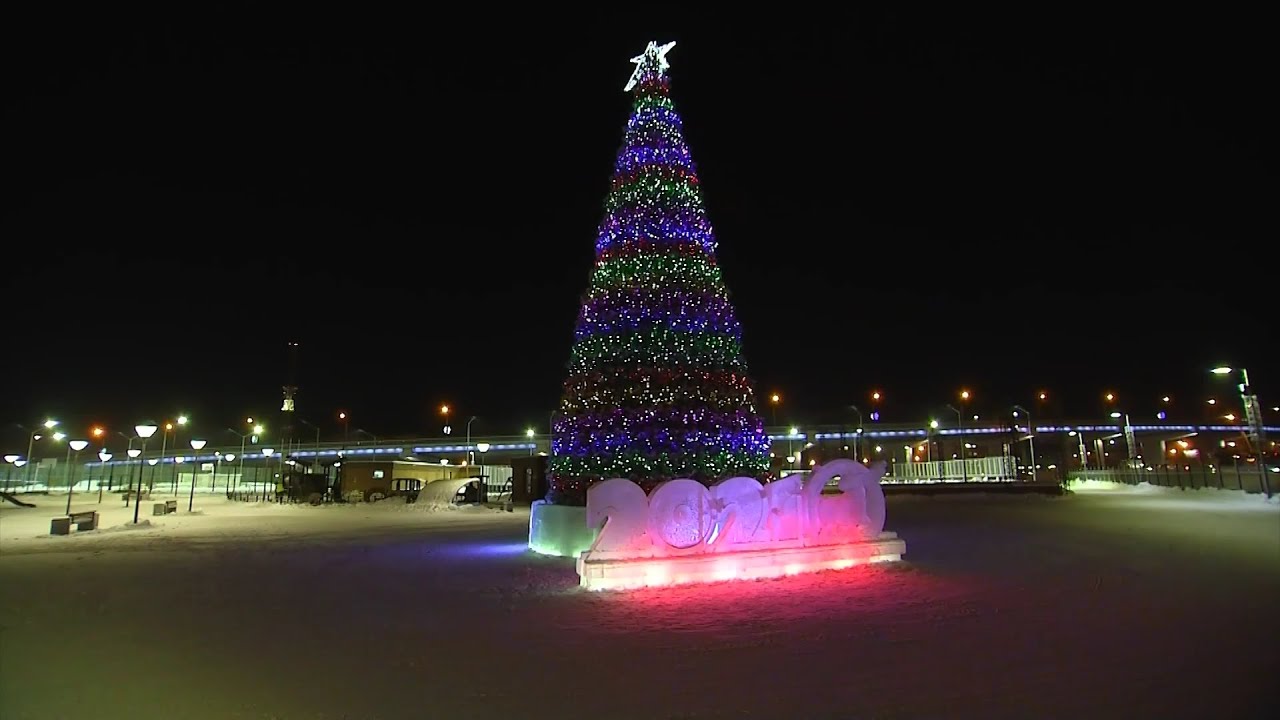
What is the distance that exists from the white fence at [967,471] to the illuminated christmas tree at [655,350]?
1772 inches

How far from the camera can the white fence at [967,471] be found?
5322cm

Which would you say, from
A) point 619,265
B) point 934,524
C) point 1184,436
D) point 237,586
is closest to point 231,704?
point 237,586

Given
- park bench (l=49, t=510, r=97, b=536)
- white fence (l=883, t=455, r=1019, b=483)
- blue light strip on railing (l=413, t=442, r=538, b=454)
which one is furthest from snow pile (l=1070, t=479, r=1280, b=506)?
blue light strip on railing (l=413, t=442, r=538, b=454)

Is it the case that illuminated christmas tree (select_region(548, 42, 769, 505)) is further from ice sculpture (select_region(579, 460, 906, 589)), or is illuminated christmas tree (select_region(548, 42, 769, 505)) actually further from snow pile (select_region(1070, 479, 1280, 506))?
snow pile (select_region(1070, 479, 1280, 506))

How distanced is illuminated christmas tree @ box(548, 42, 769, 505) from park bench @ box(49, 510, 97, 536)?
16.2 m

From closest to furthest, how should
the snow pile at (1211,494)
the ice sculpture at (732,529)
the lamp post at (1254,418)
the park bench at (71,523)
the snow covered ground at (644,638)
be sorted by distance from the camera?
the snow covered ground at (644,638), the ice sculpture at (732,529), the park bench at (71,523), the snow pile at (1211,494), the lamp post at (1254,418)

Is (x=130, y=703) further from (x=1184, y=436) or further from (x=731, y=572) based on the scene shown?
(x=1184, y=436)

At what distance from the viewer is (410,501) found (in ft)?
132

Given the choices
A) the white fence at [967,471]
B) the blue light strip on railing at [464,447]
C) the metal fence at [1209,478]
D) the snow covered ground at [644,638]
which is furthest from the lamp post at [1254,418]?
the blue light strip on railing at [464,447]

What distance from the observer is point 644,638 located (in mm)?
7488

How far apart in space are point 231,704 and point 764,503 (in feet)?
29.1

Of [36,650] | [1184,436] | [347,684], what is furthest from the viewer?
[1184,436]

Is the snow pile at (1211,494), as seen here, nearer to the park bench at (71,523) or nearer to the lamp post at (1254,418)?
the lamp post at (1254,418)

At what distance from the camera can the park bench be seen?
20797 millimetres
